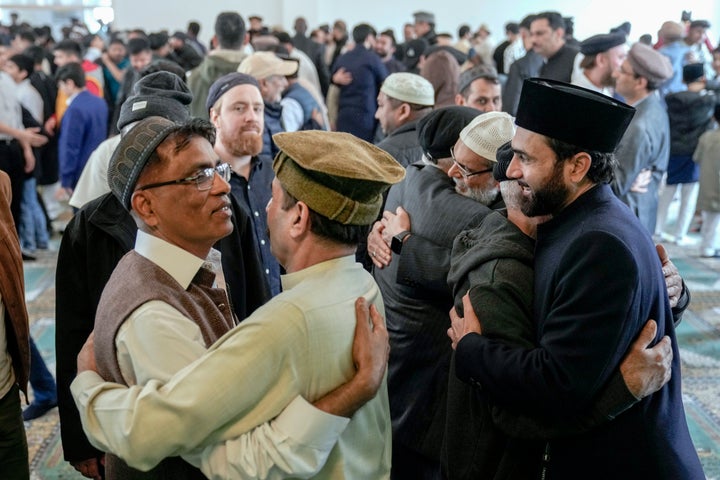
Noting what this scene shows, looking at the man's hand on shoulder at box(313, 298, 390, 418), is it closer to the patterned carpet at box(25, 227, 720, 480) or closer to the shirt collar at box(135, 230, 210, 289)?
the shirt collar at box(135, 230, 210, 289)

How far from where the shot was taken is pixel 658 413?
163cm

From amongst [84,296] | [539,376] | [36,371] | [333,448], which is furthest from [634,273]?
[36,371]

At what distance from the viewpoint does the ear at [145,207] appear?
5.16ft

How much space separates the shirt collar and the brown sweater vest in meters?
0.01

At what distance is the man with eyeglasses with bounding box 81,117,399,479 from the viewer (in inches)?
52.2

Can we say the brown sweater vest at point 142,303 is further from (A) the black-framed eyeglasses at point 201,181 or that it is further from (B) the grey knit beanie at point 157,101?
(B) the grey knit beanie at point 157,101

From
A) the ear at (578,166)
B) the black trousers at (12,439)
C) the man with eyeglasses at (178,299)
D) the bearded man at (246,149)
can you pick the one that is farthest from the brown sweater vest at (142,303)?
the bearded man at (246,149)

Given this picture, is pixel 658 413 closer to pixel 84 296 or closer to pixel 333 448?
pixel 333 448

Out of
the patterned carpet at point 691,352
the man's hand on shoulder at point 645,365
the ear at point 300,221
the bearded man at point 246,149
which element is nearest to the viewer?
the ear at point 300,221

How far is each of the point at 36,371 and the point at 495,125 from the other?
2.43 meters

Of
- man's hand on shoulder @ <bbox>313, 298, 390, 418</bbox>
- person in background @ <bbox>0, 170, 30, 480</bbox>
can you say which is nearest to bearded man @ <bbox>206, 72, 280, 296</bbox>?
person in background @ <bbox>0, 170, 30, 480</bbox>

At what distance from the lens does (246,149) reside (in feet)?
9.64

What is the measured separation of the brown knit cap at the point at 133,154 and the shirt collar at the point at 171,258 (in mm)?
108

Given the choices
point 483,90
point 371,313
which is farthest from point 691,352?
point 371,313
